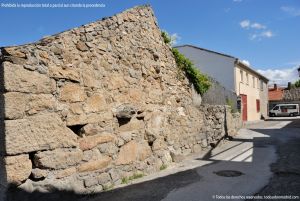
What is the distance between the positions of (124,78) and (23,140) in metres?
2.53

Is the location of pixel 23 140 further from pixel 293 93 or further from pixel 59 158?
pixel 293 93

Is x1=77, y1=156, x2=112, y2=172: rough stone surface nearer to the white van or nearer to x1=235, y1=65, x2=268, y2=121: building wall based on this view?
x1=235, y1=65, x2=268, y2=121: building wall

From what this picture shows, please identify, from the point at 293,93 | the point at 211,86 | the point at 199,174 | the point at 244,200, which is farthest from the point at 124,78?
the point at 293,93

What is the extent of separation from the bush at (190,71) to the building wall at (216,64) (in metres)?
13.6

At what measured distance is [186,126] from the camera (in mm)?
8445

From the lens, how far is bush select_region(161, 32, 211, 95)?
8423 mm

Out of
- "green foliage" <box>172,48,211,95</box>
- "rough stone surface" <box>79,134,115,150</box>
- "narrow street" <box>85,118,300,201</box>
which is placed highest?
"green foliage" <box>172,48,211,95</box>

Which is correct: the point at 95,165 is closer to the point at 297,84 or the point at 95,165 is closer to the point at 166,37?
the point at 166,37

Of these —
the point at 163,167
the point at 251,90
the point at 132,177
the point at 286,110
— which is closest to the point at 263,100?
the point at 286,110

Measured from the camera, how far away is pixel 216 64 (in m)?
23.7

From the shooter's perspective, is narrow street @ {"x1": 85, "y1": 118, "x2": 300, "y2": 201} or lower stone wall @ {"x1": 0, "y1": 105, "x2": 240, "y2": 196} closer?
lower stone wall @ {"x1": 0, "y1": 105, "x2": 240, "y2": 196}

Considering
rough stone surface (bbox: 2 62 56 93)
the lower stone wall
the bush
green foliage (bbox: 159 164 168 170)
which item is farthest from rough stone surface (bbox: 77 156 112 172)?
the bush

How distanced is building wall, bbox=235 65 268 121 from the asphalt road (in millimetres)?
15587

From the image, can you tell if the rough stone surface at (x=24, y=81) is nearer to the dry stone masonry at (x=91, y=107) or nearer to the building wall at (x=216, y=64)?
the dry stone masonry at (x=91, y=107)
